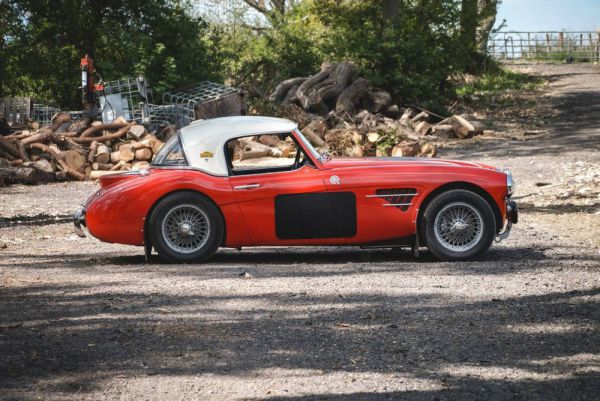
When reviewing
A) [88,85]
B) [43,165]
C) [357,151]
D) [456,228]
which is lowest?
[456,228]

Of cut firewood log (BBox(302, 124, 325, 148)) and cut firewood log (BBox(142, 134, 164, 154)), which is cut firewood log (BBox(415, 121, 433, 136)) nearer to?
cut firewood log (BBox(302, 124, 325, 148))

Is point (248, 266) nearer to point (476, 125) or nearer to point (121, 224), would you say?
point (121, 224)

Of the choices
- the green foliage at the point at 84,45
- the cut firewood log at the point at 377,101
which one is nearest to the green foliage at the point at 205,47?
the green foliage at the point at 84,45

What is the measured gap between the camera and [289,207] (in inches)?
353

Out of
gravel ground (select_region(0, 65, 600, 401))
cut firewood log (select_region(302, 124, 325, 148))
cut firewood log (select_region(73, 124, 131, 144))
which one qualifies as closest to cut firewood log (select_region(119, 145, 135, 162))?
cut firewood log (select_region(73, 124, 131, 144))

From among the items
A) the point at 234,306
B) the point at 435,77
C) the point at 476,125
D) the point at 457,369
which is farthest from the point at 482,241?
the point at 435,77

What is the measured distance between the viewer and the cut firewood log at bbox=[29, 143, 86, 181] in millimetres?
18281

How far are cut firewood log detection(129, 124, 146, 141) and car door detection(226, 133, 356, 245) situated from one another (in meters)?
10.8

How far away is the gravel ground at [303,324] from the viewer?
16.5 feet

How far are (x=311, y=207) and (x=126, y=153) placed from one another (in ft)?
34.4

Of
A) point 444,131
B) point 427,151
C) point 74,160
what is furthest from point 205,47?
point 427,151

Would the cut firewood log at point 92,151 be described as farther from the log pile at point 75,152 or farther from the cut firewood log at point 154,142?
the cut firewood log at point 154,142

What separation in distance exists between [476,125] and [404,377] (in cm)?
1918

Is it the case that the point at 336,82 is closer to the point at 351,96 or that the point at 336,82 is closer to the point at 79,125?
the point at 351,96
